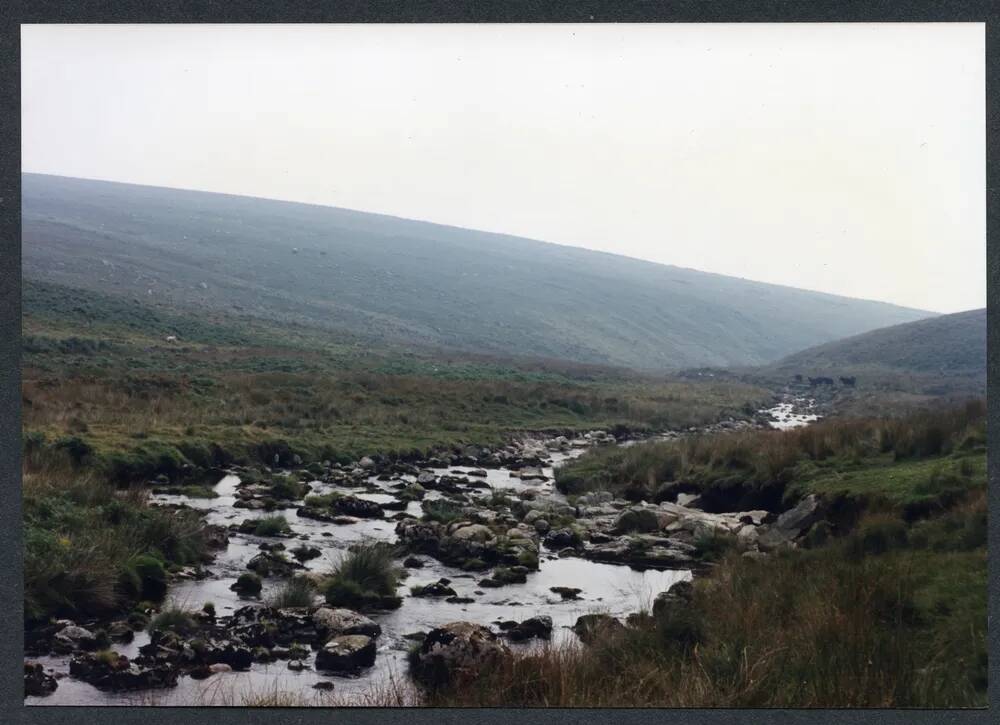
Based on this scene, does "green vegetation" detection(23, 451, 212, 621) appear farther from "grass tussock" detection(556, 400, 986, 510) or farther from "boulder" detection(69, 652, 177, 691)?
"grass tussock" detection(556, 400, 986, 510)

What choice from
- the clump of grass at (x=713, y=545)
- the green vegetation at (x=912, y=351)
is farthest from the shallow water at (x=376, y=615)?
the green vegetation at (x=912, y=351)

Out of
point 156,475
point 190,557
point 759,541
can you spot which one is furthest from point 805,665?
point 156,475

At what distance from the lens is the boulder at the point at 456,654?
587cm

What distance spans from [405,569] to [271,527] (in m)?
1.11

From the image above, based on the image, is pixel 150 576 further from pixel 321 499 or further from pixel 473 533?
pixel 473 533

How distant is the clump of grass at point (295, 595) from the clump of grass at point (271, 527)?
75 cm

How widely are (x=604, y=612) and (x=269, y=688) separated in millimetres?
2395

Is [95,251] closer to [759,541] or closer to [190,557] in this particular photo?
[190,557]

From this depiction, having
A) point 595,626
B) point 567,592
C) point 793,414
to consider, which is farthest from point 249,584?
point 793,414

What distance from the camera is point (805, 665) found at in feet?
18.3

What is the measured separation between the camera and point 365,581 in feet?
23.4

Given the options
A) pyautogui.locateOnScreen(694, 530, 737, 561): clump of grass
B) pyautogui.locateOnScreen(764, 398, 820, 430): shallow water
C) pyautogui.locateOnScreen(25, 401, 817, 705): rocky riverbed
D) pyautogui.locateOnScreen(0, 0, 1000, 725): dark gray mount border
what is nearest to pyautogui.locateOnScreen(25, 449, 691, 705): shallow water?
pyautogui.locateOnScreen(25, 401, 817, 705): rocky riverbed
